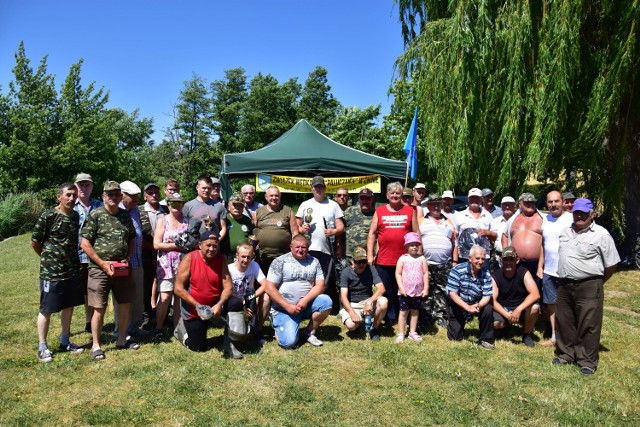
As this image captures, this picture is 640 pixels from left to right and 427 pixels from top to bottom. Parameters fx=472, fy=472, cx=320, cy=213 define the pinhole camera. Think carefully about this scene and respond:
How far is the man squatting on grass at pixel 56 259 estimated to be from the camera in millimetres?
4379

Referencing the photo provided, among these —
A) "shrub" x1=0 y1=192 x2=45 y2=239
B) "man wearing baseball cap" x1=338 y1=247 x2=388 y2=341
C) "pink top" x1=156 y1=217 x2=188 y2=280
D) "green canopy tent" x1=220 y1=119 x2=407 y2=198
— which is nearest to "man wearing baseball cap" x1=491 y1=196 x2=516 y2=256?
"man wearing baseball cap" x1=338 y1=247 x2=388 y2=341

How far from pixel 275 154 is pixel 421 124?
2.77 m

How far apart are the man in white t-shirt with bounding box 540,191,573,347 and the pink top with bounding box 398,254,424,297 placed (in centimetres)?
135

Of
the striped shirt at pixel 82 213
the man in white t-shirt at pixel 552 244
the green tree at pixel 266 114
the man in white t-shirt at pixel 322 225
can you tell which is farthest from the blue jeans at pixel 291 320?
the green tree at pixel 266 114

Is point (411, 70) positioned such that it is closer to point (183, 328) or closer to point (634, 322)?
point (634, 322)

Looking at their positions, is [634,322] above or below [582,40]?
below

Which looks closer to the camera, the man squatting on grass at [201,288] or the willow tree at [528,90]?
the man squatting on grass at [201,288]

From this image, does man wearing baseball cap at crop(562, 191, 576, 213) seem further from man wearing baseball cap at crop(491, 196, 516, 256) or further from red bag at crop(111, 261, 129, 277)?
red bag at crop(111, 261, 129, 277)

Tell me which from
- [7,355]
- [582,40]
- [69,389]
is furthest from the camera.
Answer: [582,40]

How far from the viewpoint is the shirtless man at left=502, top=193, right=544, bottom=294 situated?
5.34m

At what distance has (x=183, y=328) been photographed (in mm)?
4918

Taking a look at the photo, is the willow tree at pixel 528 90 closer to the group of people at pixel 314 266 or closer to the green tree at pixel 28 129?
the group of people at pixel 314 266

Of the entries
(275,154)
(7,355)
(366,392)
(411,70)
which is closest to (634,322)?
(366,392)

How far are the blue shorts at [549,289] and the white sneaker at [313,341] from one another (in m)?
2.54
